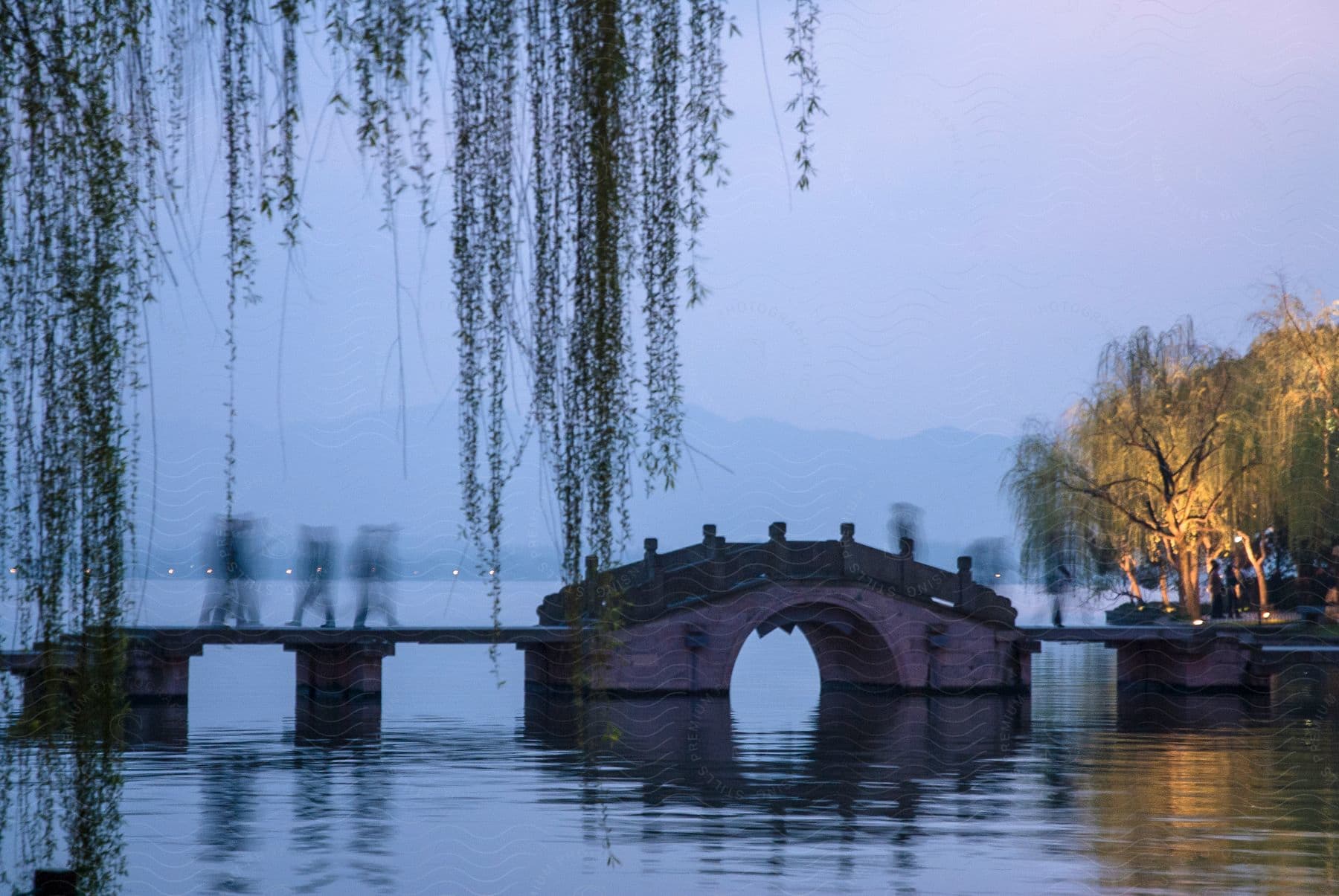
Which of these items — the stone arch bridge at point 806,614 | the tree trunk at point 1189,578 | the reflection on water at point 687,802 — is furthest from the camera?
the tree trunk at point 1189,578

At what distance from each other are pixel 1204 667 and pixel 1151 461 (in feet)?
14.8

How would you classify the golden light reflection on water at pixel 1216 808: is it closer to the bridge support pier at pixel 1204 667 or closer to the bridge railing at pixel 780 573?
the bridge support pier at pixel 1204 667

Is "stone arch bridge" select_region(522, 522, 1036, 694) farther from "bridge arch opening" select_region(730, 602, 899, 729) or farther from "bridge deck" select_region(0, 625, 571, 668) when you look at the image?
"bridge deck" select_region(0, 625, 571, 668)

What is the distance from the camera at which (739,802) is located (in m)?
14.6

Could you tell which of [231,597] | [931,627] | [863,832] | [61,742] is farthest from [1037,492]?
[61,742]

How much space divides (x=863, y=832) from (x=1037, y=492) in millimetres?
22941

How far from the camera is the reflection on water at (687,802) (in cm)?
1031

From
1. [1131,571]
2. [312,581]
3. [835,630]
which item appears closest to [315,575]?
[312,581]

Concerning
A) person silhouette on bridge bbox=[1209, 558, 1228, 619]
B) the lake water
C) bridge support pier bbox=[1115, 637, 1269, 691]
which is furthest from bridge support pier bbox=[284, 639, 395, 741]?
person silhouette on bridge bbox=[1209, 558, 1228, 619]

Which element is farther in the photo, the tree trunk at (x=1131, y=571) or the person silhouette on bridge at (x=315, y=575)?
the tree trunk at (x=1131, y=571)

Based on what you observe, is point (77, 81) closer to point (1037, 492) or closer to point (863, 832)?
point (863, 832)

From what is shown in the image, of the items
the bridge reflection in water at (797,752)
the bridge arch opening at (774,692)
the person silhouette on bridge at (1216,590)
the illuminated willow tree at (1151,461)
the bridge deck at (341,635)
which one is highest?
the illuminated willow tree at (1151,461)

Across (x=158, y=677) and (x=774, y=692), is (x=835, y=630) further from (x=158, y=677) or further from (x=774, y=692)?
(x=158, y=677)

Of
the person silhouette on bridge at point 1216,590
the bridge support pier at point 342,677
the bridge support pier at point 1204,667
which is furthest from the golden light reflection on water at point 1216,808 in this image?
the person silhouette on bridge at point 1216,590
